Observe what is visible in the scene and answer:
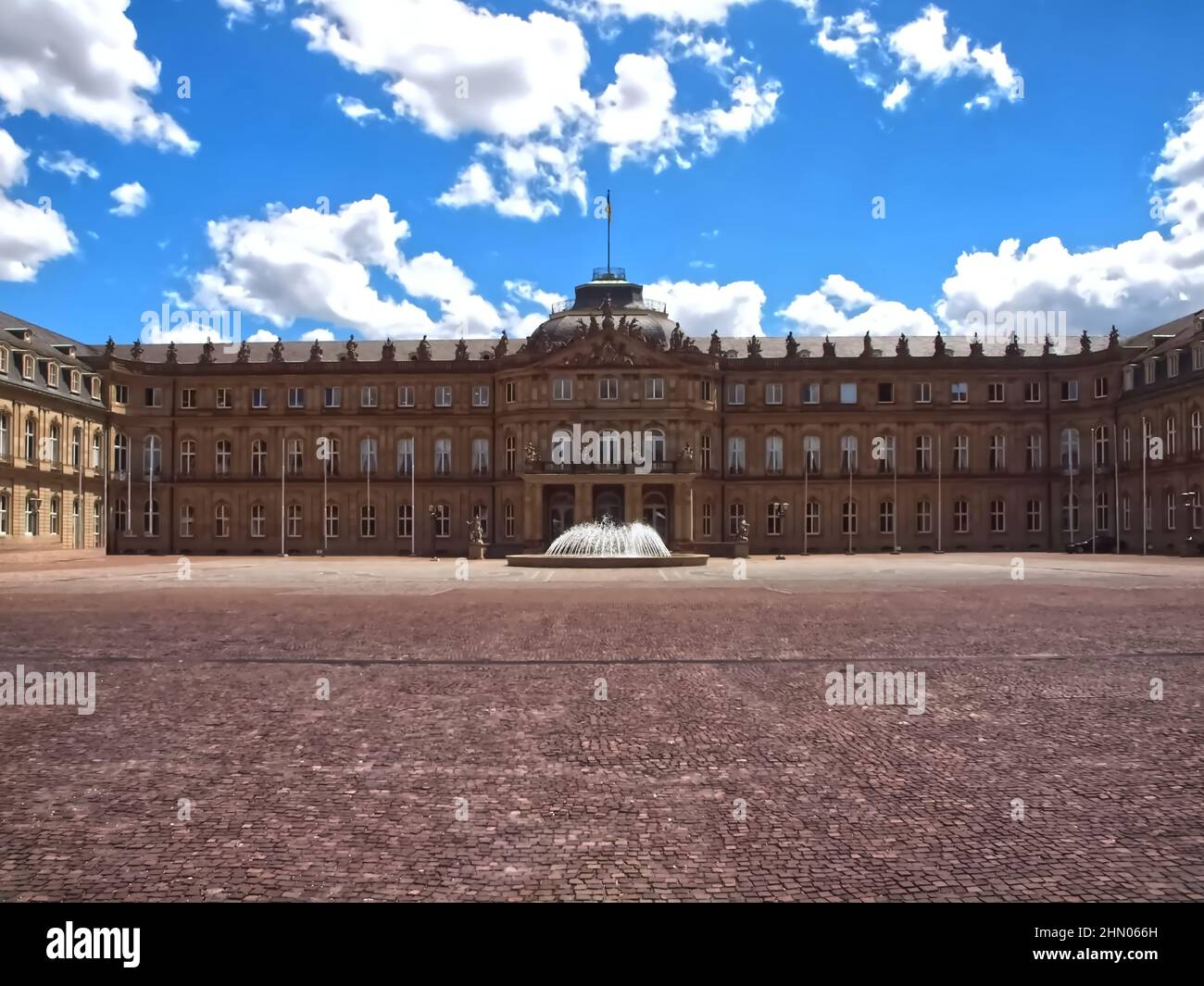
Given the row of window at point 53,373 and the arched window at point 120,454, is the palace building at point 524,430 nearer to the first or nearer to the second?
the arched window at point 120,454

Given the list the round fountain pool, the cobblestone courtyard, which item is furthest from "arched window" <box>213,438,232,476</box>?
the cobblestone courtyard

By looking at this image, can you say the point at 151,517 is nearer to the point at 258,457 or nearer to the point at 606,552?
the point at 258,457

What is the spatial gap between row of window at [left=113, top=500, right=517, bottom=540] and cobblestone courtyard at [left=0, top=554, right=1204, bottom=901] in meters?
52.9

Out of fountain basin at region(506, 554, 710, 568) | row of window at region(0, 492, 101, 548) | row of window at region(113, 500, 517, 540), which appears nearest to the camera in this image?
fountain basin at region(506, 554, 710, 568)

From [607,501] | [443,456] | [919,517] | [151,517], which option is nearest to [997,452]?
[919,517]

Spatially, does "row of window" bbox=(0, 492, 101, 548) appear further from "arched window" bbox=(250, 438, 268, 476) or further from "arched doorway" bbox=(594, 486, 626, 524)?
"arched doorway" bbox=(594, 486, 626, 524)

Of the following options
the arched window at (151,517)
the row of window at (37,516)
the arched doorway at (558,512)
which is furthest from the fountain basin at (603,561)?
the arched window at (151,517)

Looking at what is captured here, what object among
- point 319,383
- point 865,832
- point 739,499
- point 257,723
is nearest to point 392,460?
point 319,383

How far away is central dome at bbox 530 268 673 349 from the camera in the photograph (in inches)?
2758

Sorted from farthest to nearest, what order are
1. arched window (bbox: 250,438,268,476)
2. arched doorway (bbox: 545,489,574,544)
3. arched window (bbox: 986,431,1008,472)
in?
arched window (bbox: 250,438,268,476), arched window (bbox: 986,431,1008,472), arched doorway (bbox: 545,489,574,544)

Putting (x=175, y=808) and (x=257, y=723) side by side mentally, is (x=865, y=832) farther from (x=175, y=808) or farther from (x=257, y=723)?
(x=257, y=723)

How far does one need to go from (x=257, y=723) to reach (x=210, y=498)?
67795 mm

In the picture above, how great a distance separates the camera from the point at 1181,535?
5981 centimetres
